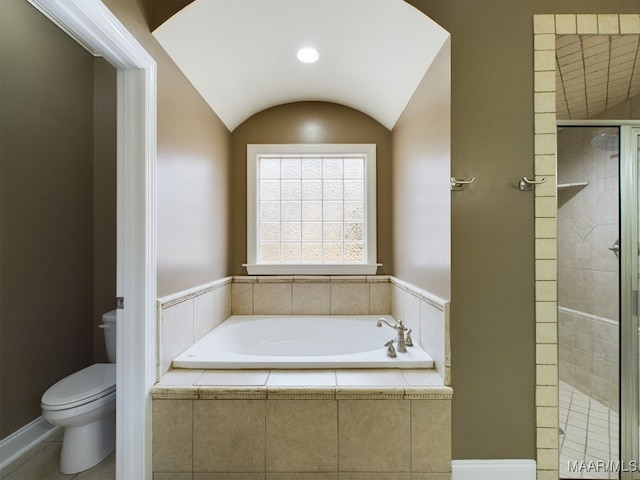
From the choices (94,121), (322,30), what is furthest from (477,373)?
(94,121)

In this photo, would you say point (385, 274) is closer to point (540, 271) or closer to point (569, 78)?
point (540, 271)

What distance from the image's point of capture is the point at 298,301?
2803mm

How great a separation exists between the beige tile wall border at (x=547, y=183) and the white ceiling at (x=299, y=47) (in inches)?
19.9

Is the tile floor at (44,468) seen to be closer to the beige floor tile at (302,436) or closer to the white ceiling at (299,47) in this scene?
the beige floor tile at (302,436)

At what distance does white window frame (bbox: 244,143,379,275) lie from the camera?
284 cm

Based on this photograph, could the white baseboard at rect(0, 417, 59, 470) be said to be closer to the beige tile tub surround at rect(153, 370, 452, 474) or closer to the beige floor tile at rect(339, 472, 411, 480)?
the beige tile tub surround at rect(153, 370, 452, 474)

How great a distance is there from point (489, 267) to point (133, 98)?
184cm

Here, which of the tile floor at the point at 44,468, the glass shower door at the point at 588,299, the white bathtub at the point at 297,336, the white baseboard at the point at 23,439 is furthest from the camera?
the white bathtub at the point at 297,336

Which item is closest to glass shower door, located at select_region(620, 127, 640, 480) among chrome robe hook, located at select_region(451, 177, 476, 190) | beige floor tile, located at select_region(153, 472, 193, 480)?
chrome robe hook, located at select_region(451, 177, 476, 190)

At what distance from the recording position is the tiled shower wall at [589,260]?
161cm

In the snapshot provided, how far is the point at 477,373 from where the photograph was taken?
1568mm

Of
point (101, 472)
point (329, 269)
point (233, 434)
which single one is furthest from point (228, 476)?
point (329, 269)

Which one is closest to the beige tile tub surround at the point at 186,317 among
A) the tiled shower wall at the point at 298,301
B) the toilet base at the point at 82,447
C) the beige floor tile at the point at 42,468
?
the tiled shower wall at the point at 298,301

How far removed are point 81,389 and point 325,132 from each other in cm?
242
